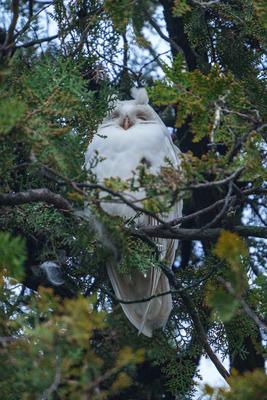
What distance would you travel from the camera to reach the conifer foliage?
2967mm

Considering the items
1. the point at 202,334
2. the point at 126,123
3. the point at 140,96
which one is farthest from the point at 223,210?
the point at 140,96

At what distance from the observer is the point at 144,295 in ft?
16.3

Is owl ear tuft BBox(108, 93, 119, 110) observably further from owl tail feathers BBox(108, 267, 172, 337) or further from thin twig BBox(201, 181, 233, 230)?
thin twig BBox(201, 181, 233, 230)

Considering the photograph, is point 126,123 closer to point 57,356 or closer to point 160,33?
point 160,33

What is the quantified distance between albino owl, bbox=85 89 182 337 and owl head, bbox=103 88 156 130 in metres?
0.04

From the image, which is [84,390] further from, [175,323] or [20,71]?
[175,323]

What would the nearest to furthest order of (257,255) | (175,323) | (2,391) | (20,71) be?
1. (2,391)
2. (20,71)
3. (175,323)
4. (257,255)

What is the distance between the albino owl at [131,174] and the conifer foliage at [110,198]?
0.09 meters

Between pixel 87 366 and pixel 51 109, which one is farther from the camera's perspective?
pixel 51 109

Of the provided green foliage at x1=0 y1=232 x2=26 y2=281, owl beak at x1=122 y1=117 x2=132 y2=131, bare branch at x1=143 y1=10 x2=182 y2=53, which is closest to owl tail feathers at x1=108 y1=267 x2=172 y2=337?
owl beak at x1=122 y1=117 x2=132 y2=131

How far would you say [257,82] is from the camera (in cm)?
461

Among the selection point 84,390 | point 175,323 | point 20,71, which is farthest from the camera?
point 175,323

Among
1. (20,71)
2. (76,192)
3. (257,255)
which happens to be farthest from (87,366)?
(257,255)

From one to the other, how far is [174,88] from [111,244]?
1.99ft
